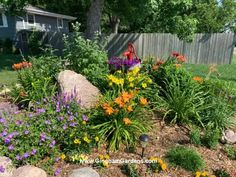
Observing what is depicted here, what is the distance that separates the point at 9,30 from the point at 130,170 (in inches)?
742

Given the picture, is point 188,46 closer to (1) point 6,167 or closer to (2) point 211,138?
(2) point 211,138

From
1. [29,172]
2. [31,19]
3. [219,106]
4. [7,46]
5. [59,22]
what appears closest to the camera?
[29,172]

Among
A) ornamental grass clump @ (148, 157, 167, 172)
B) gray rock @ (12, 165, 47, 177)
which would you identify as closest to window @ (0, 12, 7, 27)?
gray rock @ (12, 165, 47, 177)

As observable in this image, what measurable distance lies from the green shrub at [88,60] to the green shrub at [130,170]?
1.99m

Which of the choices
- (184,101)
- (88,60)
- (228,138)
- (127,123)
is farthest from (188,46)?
(127,123)

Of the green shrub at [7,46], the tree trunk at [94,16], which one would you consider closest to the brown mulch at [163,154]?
the tree trunk at [94,16]

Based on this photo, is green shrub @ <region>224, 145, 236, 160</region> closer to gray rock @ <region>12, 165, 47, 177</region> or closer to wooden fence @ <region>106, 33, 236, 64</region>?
gray rock @ <region>12, 165, 47, 177</region>

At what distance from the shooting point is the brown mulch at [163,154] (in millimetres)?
3018

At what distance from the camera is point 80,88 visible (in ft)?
14.7

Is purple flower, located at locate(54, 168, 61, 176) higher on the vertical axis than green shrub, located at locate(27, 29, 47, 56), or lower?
lower

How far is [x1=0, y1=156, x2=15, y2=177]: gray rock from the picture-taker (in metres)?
2.73

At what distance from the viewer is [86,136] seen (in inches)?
128

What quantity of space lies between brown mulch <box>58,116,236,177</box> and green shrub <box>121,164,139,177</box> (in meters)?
0.05

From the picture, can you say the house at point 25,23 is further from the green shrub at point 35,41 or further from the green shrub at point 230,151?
the green shrub at point 230,151
